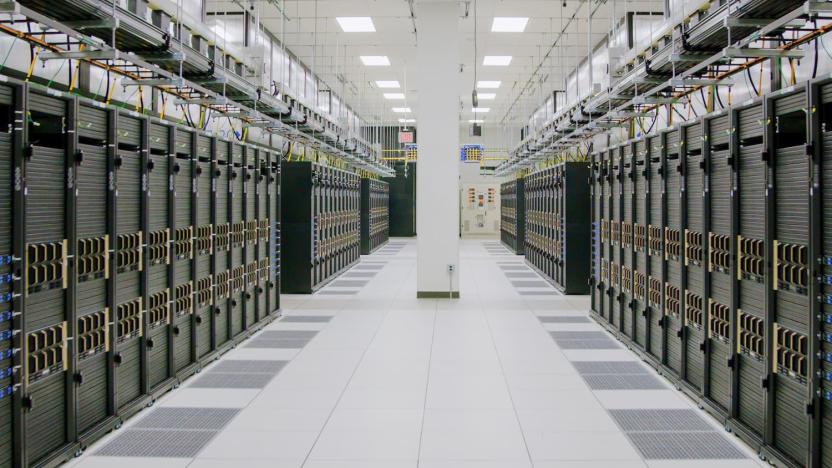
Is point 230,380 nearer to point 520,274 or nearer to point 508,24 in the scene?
point 520,274

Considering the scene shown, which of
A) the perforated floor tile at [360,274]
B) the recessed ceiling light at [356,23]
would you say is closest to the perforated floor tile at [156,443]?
the perforated floor tile at [360,274]

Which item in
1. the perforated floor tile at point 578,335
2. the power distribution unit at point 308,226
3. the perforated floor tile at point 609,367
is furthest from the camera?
the power distribution unit at point 308,226

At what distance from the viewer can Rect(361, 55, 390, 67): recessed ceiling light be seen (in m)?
14.6

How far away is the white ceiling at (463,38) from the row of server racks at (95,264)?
15.5 feet

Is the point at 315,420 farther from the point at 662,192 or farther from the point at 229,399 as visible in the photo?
the point at 662,192

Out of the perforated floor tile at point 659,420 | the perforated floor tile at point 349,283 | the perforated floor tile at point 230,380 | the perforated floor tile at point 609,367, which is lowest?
the perforated floor tile at point 659,420

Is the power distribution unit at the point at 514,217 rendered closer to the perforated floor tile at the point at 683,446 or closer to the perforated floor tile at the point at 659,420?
the perforated floor tile at the point at 659,420

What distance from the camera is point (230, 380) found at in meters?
5.26

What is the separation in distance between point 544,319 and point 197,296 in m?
4.76

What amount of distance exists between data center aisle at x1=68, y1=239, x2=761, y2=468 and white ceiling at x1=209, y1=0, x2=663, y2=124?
470 cm

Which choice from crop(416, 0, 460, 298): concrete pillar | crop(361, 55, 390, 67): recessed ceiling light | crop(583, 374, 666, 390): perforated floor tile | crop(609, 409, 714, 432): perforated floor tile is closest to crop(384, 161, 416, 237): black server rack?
crop(361, 55, 390, 67): recessed ceiling light

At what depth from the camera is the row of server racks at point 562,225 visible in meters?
10.2

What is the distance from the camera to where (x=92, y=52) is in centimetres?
397

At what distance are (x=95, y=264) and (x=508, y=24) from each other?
32.8 feet
